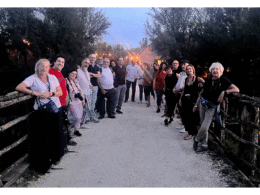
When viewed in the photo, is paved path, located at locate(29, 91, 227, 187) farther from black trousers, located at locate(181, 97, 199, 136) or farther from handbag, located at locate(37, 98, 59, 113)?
handbag, located at locate(37, 98, 59, 113)

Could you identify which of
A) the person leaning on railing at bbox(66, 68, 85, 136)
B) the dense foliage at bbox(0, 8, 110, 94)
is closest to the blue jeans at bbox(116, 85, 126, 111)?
the person leaning on railing at bbox(66, 68, 85, 136)

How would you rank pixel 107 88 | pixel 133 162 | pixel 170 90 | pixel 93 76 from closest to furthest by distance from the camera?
pixel 133 162 → pixel 170 90 → pixel 93 76 → pixel 107 88

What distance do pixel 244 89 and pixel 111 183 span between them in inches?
407

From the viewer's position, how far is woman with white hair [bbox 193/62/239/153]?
4723mm

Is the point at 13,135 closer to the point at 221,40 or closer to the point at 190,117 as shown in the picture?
the point at 190,117

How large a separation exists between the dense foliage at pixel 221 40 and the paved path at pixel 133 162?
6.88m

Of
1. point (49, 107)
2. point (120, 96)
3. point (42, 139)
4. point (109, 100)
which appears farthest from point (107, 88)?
point (42, 139)

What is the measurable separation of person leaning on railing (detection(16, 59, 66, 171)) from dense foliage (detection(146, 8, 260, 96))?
32.1ft

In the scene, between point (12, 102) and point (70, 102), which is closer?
point (12, 102)

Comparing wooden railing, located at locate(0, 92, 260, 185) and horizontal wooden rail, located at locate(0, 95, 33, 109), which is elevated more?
horizontal wooden rail, located at locate(0, 95, 33, 109)

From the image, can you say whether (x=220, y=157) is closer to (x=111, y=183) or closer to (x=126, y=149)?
(x=126, y=149)

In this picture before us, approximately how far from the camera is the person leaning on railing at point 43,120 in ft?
13.3

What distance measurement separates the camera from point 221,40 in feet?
41.0

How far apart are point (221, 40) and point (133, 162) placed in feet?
32.6
